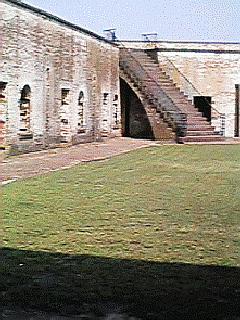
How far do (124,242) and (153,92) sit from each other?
22489mm

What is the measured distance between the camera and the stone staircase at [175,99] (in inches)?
1094

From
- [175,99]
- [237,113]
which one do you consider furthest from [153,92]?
[237,113]

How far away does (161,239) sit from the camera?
7.80 metres

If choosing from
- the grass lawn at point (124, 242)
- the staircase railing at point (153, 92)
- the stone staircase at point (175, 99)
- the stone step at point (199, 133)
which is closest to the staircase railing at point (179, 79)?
the stone staircase at point (175, 99)

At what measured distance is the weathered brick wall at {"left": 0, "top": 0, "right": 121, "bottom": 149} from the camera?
64.0ft

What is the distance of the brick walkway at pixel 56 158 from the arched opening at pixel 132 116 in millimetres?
3937

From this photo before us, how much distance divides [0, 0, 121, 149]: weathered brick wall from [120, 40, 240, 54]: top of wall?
289cm

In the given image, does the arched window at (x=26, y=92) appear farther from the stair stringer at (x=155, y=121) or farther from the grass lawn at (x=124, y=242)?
the stair stringer at (x=155, y=121)

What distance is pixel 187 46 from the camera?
3341 centimetres

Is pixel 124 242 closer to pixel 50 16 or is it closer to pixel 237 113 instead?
pixel 50 16

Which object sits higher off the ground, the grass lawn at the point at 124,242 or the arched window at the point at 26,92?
the arched window at the point at 26,92

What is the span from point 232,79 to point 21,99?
15.5 metres

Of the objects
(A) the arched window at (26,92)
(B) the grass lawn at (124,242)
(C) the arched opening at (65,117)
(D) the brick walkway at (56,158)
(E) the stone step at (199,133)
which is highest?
(A) the arched window at (26,92)

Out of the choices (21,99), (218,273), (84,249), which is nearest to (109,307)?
(218,273)
